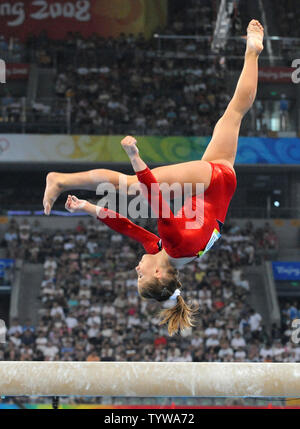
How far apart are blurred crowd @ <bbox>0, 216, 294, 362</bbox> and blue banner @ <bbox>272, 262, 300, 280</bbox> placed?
2.07 feet

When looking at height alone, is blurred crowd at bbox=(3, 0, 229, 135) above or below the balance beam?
above

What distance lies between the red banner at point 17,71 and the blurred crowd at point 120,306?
200 inches

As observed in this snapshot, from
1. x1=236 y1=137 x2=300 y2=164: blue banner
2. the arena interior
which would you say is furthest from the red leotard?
x1=236 y1=137 x2=300 y2=164: blue banner

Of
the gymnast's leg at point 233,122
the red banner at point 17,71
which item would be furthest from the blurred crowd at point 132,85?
the gymnast's leg at point 233,122

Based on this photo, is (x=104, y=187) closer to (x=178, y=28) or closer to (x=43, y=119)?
(x=43, y=119)

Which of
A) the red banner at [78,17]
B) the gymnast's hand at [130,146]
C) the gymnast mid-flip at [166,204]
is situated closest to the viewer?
the gymnast's hand at [130,146]

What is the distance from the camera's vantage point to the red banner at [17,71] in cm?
1838

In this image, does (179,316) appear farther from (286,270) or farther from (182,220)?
(286,270)

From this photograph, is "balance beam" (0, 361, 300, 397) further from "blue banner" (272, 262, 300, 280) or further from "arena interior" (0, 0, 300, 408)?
"blue banner" (272, 262, 300, 280)

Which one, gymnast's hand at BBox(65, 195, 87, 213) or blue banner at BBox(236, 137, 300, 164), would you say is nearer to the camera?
gymnast's hand at BBox(65, 195, 87, 213)

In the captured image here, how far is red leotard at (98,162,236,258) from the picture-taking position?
3.89m

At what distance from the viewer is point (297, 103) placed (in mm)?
18188

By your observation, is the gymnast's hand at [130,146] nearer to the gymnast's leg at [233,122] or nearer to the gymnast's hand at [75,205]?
the gymnast's hand at [75,205]

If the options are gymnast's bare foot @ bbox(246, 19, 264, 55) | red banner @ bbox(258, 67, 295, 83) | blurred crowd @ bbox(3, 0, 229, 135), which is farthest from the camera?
red banner @ bbox(258, 67, 295, 83)
